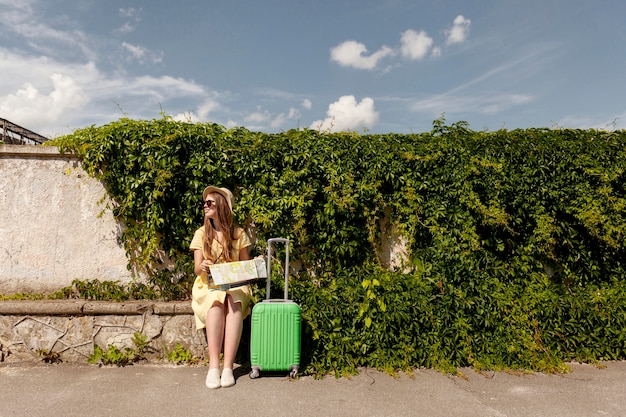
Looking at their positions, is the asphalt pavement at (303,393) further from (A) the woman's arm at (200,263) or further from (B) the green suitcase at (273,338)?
(A) the woman's arm at (200,263)

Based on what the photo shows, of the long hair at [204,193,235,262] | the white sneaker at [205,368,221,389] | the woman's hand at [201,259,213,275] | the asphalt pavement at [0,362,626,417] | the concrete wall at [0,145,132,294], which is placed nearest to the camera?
the asphalt pavement at [0,362,626,417]

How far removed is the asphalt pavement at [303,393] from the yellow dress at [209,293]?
57cm

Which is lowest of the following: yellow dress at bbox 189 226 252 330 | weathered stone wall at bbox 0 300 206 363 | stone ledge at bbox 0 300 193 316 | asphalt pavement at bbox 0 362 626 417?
asphalt pavement at bbox 0 362 626 417

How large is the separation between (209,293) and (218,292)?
0.33 feet

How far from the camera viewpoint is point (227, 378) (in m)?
3.38

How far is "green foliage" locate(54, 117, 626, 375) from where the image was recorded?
4004 mm

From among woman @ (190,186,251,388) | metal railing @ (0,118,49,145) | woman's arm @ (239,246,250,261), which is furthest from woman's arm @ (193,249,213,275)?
metal railing @ (0,118,49,145)

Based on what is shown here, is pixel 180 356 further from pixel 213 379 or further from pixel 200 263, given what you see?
pixel 200 263

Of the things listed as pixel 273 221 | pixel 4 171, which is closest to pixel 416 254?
pixel 273 221

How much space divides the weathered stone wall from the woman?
352mm

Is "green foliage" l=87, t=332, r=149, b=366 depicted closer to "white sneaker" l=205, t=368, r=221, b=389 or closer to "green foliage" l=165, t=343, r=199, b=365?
"green foliage" l=165, t=343, r=199, b=365

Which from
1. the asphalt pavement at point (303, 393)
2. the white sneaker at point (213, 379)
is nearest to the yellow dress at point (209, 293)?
the white sneaker at point (213, 379)

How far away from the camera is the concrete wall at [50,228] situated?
14.3 feet

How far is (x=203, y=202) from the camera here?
4.17 m
